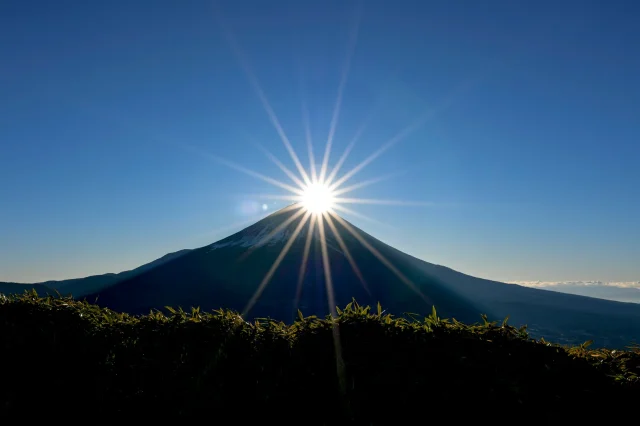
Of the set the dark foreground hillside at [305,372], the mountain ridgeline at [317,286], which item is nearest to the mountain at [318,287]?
the mountain ridgeline at [317,286]

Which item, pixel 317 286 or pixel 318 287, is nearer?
pixel 318 287

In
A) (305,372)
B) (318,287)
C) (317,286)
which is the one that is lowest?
(305,372)

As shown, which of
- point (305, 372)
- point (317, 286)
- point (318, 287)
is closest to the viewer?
point (305, 372)

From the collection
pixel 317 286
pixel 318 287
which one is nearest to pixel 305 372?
pixel 318 287

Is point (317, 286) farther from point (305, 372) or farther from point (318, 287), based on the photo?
point (305, 372)

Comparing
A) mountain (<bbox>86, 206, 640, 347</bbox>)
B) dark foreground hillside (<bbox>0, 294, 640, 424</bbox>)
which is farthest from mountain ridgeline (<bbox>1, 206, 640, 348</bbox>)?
dark foreground hillside (<bbox>0, 294, 640, 424</bbox>)

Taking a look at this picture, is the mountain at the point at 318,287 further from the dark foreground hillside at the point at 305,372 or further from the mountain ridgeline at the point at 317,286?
the dark foreground hillside at the point at 305,372

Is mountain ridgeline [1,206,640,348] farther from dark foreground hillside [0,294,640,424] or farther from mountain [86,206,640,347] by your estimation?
dark foreground hillside [0,294,640,424]
